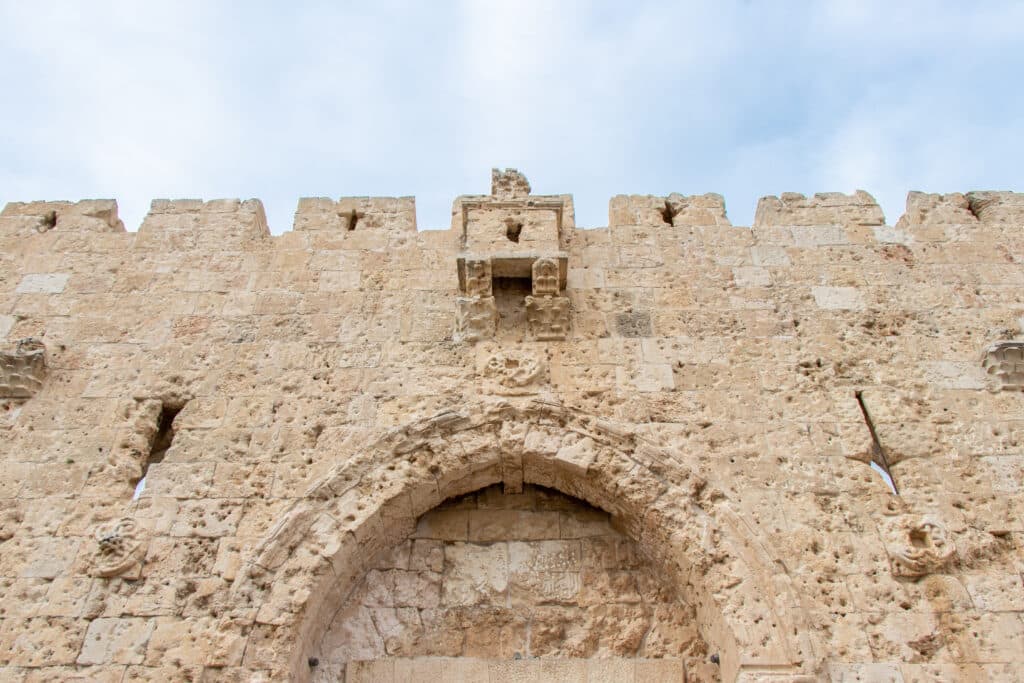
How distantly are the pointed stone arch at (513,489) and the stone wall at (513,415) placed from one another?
0.02 metres

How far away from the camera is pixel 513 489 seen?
5.02 m

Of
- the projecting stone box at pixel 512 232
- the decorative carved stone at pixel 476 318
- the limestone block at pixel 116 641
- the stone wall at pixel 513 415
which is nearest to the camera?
the limestone block at pixel 116 641

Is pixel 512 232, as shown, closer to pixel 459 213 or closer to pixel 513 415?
pixel 459 213

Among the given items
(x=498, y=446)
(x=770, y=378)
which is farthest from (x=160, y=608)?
(x=770, y=378)

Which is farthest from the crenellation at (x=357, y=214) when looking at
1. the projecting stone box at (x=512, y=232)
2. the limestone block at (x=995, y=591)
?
the limestone block at (x=995, y=591)

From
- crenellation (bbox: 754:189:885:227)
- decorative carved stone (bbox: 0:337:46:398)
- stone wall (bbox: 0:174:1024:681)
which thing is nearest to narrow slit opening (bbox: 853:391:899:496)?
stone wall (bbox: 0:174:1024:681)

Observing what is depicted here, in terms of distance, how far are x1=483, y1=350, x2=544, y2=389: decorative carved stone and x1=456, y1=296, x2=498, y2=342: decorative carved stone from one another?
9.3 inches

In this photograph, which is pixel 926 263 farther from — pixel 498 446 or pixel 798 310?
pixel 498 446

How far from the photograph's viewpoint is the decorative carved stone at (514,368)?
16.7 ft

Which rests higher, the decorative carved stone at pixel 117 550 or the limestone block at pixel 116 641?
the decorative carved stone at pixel 117 550

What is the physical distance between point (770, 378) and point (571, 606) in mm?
1982

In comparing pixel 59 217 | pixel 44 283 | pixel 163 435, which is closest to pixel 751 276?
pixel 163 435

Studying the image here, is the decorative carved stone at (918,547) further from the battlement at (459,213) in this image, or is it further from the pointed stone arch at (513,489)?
the battlement at (459,213)

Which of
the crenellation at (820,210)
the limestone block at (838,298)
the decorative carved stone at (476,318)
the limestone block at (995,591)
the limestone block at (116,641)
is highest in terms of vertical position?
the crenellation at (820,210)
